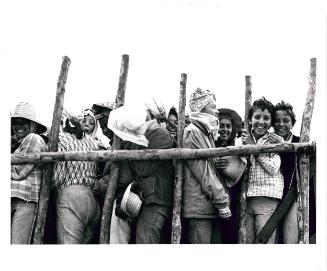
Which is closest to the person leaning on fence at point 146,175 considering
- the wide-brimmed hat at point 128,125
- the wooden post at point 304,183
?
the wide-brimmed hat at point 128,125

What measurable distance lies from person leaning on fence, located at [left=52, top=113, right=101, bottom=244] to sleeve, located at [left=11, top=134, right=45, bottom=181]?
20 centimetres

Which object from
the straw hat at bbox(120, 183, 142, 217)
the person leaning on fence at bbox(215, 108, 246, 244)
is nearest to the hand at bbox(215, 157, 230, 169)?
the person leaning on fence at bbox(215, 108, 246, 244)

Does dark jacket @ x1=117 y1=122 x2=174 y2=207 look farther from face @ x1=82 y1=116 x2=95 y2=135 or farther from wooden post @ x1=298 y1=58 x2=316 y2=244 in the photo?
wooden post @ x1=298 y1=58 x2=316 y2=244

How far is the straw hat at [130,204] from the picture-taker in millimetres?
5902

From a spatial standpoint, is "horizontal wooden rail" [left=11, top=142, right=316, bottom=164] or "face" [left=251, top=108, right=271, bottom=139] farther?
"face" [left=251, top=108, right=271, bottom=139]

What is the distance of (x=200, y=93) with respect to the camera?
6.30 m

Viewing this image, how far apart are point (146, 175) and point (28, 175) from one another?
1.16 meters

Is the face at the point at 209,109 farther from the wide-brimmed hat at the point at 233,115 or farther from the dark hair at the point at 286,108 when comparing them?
the dark hair at the point at 286,108

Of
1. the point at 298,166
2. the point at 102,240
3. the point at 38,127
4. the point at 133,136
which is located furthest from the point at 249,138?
the point at 38,127

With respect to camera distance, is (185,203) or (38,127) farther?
(38,127)

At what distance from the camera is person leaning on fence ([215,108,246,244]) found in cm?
602

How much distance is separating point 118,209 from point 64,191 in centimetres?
59

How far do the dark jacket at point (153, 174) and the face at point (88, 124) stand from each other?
0.73 meters
